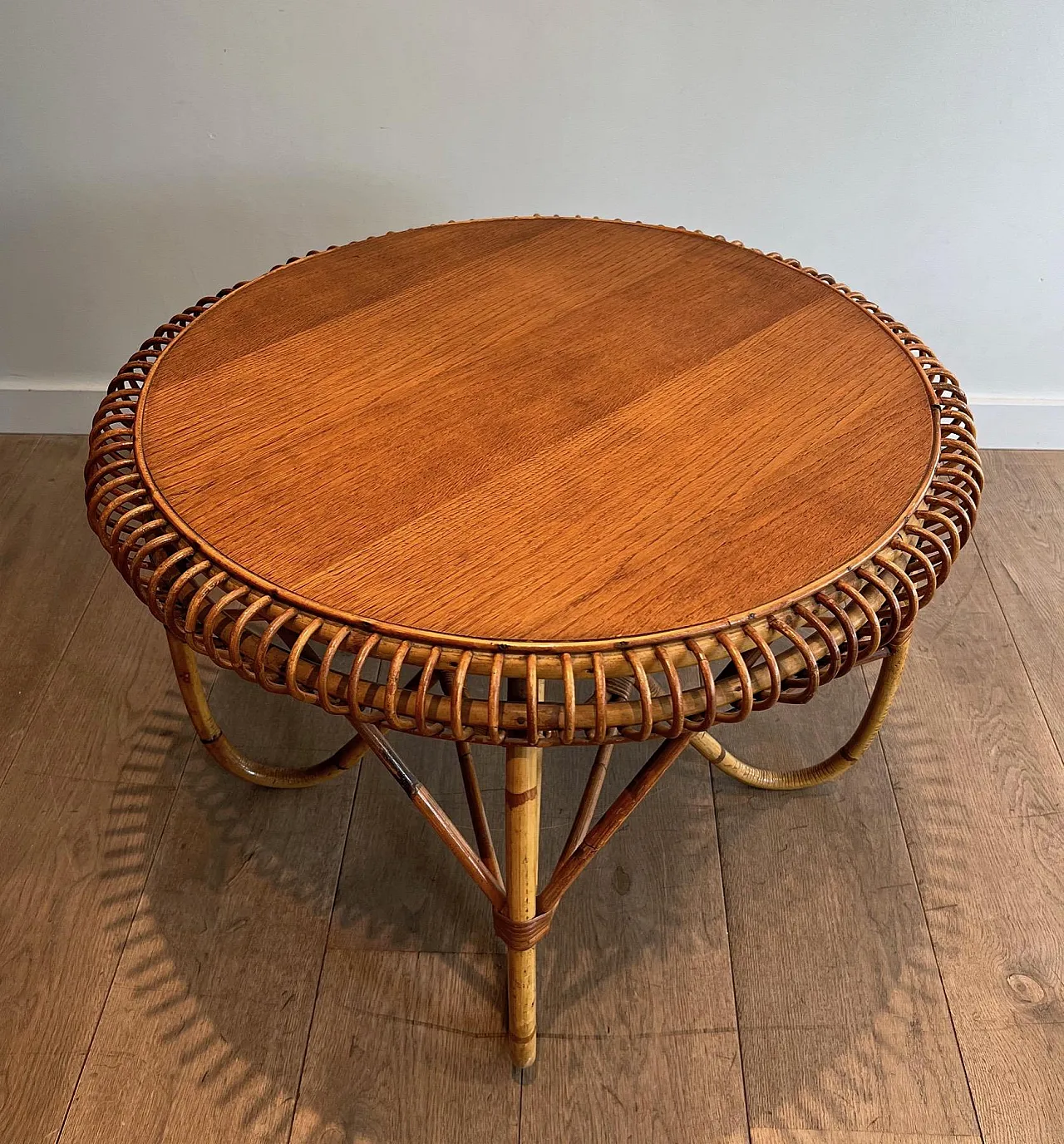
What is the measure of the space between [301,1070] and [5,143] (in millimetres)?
1177

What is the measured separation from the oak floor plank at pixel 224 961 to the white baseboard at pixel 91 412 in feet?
2.25

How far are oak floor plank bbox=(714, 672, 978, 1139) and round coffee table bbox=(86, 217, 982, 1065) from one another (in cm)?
9

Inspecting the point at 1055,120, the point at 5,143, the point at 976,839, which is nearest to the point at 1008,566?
the point at 976,839

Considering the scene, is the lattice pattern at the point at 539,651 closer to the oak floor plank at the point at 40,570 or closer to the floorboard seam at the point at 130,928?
the floorboard seam at the point at 130,928

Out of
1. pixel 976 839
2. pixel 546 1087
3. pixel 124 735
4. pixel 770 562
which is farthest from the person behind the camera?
pixel 124 735

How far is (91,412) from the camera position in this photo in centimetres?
159

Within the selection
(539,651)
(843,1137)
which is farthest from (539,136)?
(843,1137)

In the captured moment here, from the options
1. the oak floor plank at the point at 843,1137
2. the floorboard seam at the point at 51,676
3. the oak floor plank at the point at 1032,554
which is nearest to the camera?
the oak floor plank at the point at 843,1137

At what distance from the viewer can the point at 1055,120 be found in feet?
4.27

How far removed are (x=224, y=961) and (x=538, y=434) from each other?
0.56m

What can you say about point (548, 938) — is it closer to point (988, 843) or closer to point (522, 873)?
point (522, 873)

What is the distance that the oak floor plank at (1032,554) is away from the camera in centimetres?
124

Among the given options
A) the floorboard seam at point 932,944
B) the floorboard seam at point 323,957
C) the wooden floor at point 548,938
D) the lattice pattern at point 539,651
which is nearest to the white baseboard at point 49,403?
the wooden floor at point 548,938

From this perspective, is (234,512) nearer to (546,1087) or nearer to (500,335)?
(500,335)
